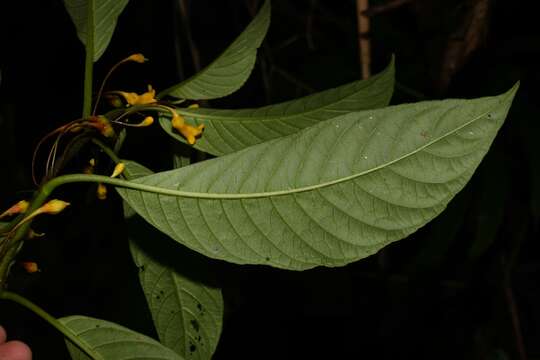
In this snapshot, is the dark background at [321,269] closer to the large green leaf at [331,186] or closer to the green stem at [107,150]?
the green stem at [107,150]

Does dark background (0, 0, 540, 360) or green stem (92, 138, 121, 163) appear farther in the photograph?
dark background (0, 0, 540, 360)

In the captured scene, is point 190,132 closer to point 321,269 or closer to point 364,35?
point 364,35

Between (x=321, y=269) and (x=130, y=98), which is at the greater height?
(x=130, y=98)

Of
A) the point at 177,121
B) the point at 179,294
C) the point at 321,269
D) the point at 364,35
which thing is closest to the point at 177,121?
the point at 177,121

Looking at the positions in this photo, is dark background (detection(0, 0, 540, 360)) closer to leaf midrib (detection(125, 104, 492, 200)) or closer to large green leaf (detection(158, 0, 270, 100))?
large green leaf (detection(158, 0, 270, 100))

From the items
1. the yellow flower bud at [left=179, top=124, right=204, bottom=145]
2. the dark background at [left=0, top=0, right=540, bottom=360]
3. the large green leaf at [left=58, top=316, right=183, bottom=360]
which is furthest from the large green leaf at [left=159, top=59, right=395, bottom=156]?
the dark background at [left=0, top=0, right=540, bottom=360]

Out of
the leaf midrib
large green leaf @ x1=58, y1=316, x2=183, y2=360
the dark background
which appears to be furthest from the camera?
the dark background

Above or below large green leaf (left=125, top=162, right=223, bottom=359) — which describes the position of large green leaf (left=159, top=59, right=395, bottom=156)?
above

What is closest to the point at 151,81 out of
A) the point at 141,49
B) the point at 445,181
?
the point at 141,49
